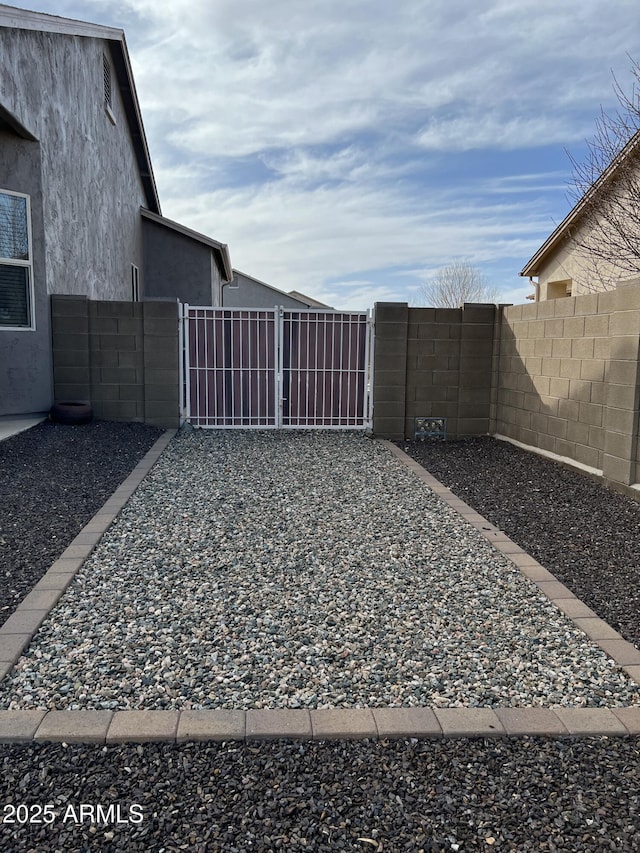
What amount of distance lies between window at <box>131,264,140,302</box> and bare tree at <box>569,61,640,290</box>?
8805 mm

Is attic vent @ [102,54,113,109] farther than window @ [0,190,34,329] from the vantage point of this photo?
Yes

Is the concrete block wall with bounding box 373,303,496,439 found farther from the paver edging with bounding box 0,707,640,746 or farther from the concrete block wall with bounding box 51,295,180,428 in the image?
the paver edging with bounding box 0,707,640,746

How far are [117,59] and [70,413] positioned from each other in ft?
24.4

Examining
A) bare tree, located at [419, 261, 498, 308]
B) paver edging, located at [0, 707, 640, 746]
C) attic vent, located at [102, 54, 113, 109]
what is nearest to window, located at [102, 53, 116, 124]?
attic vent, located at [102, 54, 113, 109]

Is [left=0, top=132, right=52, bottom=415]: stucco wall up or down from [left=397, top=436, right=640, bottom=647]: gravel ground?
up

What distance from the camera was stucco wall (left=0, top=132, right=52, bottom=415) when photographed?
7902 mm

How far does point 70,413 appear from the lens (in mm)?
8242

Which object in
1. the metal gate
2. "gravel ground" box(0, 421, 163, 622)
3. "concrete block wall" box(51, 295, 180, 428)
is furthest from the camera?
the metal gate

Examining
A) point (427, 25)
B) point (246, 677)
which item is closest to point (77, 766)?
point (246, 677)

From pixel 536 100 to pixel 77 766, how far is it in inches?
521

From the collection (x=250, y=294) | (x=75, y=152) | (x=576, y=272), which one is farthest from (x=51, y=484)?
(x=250, y=294)

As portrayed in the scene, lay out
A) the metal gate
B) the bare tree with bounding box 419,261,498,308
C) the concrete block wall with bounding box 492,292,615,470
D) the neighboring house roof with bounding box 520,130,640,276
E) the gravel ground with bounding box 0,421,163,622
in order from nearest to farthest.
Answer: the gravel ground with bounding box 0,421,163,622
the concrete block wall with bounding box 492,292,615,470
the metal gate
the neighboring house roof with bounding box 520,130,640,276
the bare tree with bounding box 419,261,498,308

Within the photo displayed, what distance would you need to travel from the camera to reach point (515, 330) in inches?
328

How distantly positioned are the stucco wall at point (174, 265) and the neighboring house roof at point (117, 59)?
136cm
